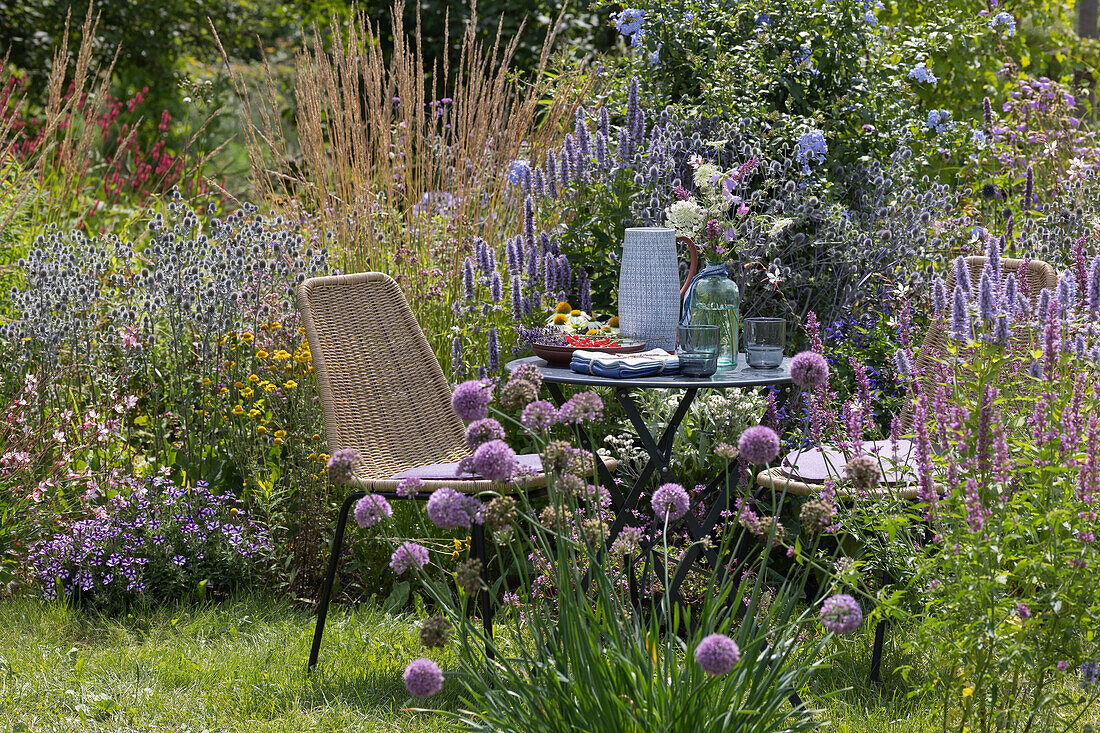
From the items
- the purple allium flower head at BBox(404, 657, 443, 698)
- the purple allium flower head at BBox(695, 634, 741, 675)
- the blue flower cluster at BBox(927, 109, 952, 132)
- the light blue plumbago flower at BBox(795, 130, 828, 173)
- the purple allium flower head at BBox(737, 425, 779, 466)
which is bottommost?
the purple allium flower head at BBox(404, 657, 443, 698)

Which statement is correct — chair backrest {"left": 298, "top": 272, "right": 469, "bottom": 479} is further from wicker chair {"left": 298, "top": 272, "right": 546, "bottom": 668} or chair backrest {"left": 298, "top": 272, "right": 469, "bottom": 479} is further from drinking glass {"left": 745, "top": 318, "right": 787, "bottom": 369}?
drinking glass {"left": 745, "top": 318, "right": 787, "bottom": 369}

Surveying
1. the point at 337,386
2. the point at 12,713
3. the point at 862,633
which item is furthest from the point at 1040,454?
the point at 12,713

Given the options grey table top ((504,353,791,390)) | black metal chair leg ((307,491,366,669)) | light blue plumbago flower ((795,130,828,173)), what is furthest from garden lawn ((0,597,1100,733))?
light blue plumbago flower ((795,130,828,173))

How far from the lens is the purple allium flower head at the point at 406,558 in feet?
5.49

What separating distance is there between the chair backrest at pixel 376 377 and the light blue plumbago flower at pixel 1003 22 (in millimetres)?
3428

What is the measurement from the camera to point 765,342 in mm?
2498

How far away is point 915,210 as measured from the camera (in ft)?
13.1

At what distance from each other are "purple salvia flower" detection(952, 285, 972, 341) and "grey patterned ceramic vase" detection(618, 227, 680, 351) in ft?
3.21

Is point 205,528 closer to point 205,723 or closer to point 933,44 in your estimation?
point 205,723

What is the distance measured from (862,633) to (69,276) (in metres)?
2.75

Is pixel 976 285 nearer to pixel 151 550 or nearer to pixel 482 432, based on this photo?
pixel 482 432

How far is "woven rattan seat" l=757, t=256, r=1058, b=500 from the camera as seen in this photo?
7.34ft

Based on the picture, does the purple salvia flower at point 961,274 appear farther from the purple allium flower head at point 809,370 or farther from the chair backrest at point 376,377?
the chair backrest at point 376,377

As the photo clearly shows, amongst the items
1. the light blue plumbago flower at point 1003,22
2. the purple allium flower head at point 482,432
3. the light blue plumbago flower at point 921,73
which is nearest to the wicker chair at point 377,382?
the purple allium flower head at point 482,432
